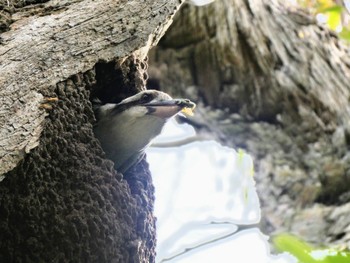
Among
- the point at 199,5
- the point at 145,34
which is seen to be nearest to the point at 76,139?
the point at 145,34

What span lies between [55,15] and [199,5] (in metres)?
1.82

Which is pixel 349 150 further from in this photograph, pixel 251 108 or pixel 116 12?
pixel 116 12

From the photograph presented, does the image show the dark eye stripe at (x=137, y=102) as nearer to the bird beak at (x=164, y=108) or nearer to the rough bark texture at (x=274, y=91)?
the bird beak at (x=164, y=108)

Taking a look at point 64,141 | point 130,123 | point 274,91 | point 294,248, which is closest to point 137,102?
point 130,123

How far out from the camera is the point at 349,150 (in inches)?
128

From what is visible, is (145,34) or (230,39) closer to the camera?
(145,34)

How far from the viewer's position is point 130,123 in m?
2.16

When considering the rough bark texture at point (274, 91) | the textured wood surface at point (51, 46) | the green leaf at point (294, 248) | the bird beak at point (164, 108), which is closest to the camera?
the green leaf at point (294, 248)

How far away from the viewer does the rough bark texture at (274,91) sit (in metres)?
3.21

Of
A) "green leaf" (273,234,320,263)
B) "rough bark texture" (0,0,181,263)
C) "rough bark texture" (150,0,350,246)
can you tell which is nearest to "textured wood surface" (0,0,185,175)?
"rough bark texture" (0,0,181,263)

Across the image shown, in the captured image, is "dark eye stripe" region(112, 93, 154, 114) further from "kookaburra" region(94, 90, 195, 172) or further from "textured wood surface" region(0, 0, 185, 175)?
"textured wood surface" region(0, 0, 185, 175)

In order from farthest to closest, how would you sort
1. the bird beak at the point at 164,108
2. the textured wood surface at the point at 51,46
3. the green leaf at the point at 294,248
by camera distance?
the bird beak at the point at 164,108 → the textured wood surface at the point at 51,46 → the green leaf at the point at 294,248

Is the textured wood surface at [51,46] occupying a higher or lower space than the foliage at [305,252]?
higher

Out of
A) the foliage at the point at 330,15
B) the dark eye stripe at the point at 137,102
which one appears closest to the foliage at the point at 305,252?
the dark eye stripe at the point at 137,102
